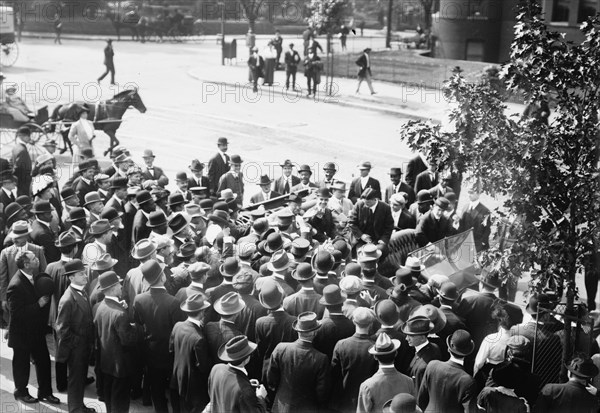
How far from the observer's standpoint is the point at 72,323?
880 centimetres

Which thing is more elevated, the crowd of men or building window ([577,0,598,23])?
building window ([577,0,598,23])

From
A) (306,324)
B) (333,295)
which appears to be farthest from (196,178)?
(306,324)

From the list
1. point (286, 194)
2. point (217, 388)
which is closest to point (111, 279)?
point (217, 388)

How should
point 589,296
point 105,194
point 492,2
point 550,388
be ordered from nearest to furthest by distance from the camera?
point 550,388 < point 589,296 < point 105,194 < point 492,2

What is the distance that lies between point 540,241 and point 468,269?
3.28 m

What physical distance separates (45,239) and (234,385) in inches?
205

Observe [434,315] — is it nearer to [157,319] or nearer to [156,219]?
[157,319]

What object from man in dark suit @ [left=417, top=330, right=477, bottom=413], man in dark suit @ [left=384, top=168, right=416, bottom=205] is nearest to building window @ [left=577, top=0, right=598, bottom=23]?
man in dark suit @ [left=384, top=168, right=416, bottom=205]

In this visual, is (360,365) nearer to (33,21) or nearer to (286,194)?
(286,194)

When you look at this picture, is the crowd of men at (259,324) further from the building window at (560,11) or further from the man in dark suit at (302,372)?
the building window at (560,11)

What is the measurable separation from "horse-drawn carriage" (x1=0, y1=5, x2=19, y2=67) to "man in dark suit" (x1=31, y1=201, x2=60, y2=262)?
24222 mm

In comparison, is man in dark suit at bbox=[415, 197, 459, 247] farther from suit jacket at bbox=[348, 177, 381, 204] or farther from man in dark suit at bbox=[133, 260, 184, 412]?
man in dark suit at bbox=[133, 260, 184, 412]

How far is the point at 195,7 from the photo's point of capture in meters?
58.1

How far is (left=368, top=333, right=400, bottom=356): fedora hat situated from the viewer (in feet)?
23.7
